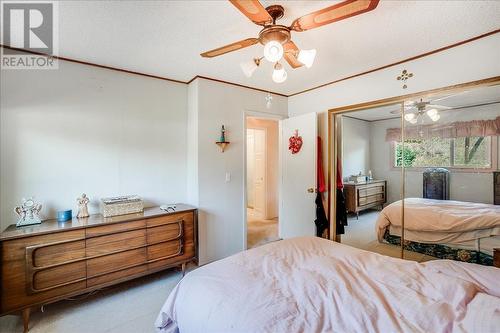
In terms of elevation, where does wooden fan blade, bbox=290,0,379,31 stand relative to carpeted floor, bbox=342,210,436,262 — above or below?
above

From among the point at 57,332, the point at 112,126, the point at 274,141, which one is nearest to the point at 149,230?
the point at 57,332

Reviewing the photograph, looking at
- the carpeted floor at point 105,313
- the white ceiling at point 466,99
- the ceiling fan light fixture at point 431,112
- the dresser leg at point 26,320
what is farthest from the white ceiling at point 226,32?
the carpeted floor at point 105,313

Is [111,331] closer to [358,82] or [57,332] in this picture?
[57,332]

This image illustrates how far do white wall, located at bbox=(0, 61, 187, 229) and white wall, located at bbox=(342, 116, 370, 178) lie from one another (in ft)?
7.15

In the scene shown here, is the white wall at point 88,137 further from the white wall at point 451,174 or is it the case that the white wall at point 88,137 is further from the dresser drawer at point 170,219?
the white wall at point 451,174

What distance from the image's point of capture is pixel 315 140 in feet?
10.7

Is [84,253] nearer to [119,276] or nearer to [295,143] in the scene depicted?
[119,276]

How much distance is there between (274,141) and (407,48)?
3.58m

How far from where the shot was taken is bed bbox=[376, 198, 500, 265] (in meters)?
A: 2.13

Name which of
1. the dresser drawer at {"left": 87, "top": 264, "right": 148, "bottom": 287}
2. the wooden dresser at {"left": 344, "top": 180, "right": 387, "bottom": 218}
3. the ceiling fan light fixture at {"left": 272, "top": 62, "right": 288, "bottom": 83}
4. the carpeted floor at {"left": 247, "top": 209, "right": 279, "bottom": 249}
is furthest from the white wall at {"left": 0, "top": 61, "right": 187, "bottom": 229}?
the wooden dresser at {"left": 344, "top": 180, "right": 387, "bottom": 218}

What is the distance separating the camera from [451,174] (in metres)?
2.33

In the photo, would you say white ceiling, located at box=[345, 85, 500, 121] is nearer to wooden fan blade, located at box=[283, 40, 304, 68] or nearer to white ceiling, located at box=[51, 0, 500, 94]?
white ceiling, located at box=[51, 0, 500, 94]

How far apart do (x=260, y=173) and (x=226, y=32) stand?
3958 millimetres

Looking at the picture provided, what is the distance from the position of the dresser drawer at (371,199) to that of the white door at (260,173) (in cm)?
270
